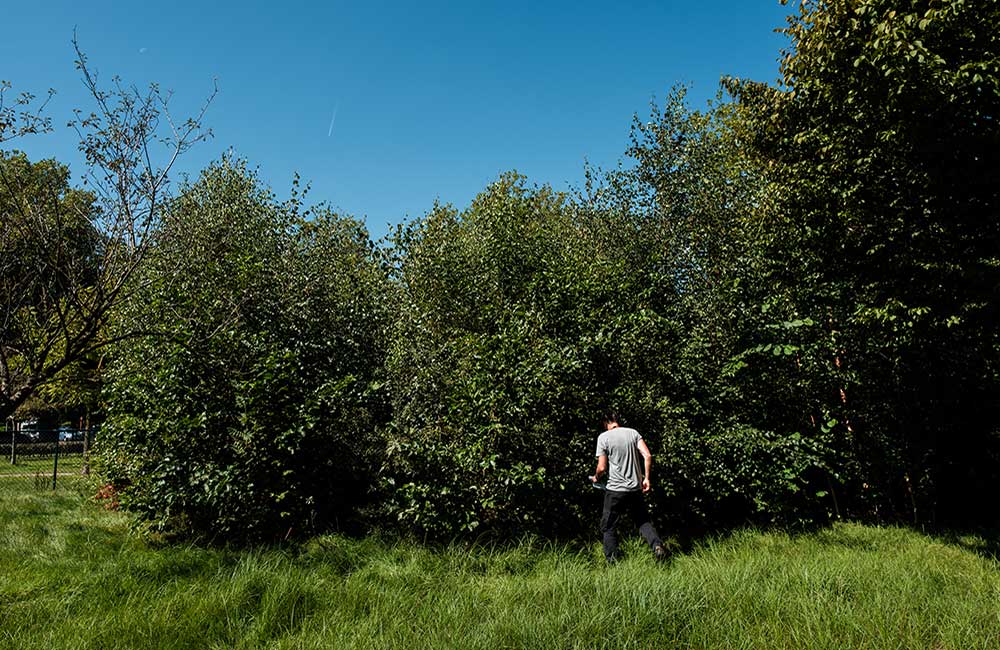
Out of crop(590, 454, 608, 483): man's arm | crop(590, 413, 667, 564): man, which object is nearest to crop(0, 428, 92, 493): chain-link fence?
crop(590, 454, 608, 483): man's arm

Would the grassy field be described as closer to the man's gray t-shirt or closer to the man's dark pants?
the man's dark pants

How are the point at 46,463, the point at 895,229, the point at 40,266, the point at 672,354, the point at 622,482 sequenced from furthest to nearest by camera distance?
the point at 46,463 < the point at 672,354 < the point at 895,229 < the point at 622,482 < the point at 40,266

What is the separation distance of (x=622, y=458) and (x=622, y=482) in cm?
25

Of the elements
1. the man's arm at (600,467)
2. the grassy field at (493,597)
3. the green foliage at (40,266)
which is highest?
the green foliage at (40,266)

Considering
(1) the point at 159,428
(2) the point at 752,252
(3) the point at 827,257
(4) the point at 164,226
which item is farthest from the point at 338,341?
(3) the point at 827,257

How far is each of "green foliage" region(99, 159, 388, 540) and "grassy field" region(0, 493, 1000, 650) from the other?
0.79 meters

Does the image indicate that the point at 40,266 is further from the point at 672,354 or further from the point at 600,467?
the point at 672,354

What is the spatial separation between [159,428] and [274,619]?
3758 mm

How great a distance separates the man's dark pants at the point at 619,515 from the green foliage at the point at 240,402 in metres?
3.33

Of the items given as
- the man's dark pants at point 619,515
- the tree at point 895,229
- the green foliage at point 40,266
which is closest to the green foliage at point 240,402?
the green foliage at point 40,266

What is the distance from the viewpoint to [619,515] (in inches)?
249

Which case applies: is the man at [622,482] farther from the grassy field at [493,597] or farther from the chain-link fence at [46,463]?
the chain-link fence at [46,463]

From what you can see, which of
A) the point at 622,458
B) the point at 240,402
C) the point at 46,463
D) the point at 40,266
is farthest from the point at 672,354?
the point at 46,463

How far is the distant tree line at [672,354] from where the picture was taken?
625cm
